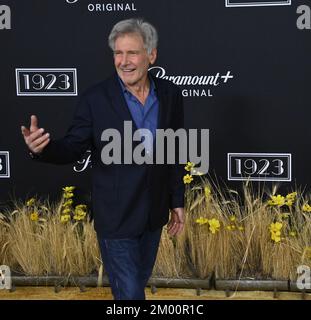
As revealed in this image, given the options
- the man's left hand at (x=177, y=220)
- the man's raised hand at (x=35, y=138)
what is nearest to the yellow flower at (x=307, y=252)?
the man's left hand at (x=177, y=220)

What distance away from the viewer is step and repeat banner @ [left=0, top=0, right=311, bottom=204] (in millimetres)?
3703

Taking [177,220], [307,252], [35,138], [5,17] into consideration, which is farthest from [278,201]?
[5,17]

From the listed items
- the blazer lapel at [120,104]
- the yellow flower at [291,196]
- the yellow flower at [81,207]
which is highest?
the blazer lapel at [120,104]

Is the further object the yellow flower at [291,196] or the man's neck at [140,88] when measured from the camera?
the yellow flower at [291,196]

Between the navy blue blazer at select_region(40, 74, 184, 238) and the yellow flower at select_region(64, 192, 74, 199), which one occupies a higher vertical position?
the navy blue blazer at select_region(40, 74, 184, 238)

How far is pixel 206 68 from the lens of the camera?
379 cm

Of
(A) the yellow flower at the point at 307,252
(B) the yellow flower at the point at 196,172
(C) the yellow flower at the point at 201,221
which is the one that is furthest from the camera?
(B) the yellow flower at the point at 196,172

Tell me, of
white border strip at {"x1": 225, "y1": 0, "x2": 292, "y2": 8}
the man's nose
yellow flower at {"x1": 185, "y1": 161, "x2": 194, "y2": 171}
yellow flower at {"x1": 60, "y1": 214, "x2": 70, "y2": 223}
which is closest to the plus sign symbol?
white border strip at {"x1": 225, "y1": 0, "x2": 292, "y2": 8}

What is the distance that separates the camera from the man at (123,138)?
2416mm

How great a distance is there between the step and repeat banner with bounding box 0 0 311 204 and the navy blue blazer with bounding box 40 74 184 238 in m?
1.31

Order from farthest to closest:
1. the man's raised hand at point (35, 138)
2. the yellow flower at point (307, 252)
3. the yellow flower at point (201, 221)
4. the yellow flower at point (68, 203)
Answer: the yellow flower at point (68, 203)
the yellow flower at point (201, 221)
the yellow flower at point (307, 252)
the man's raised hand at point (35, 138)

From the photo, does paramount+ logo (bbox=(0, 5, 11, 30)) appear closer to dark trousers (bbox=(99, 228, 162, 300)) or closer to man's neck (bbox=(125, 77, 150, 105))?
man's neck (bbox=(125, 77, 150, 105))

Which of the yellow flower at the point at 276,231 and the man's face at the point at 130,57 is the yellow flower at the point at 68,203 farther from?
the man's face at the point at 130,57

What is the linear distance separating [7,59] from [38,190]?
85 centimetres
